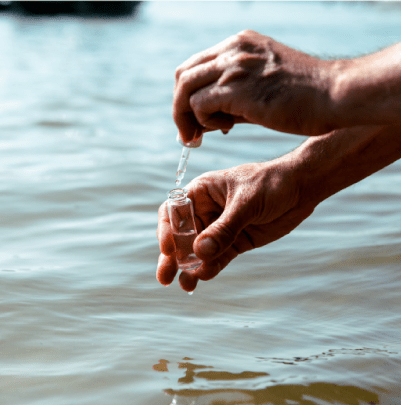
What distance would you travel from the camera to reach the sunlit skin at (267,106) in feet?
5.24

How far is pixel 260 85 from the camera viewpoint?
1.65 meters

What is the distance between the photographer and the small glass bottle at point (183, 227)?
2.32 metres

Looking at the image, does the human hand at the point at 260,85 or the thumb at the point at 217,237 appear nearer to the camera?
the human hand at the point at 260,85

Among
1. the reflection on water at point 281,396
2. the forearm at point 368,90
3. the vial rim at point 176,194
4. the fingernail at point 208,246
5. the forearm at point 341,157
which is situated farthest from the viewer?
the forearm at point 341,157

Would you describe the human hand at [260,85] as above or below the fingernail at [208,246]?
above

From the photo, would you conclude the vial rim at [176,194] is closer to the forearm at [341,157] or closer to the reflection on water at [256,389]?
the forearm at [341,157]

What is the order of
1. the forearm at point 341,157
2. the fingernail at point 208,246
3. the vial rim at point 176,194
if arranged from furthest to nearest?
the forearm at point 341,157
the vial rim at point 176,194
the fingernail at point 208,246

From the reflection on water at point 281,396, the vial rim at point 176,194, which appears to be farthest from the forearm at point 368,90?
the reflection on water at point 281,396

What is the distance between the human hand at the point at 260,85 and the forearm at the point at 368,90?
1.1 inches

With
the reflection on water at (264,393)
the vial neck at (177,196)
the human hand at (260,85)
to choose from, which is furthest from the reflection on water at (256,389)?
the human hand at (260,85)

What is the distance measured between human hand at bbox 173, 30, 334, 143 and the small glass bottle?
0.60 m

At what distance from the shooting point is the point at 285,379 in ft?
7.27

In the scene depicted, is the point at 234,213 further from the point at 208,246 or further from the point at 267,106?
the point at 267,106

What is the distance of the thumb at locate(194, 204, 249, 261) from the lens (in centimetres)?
219
